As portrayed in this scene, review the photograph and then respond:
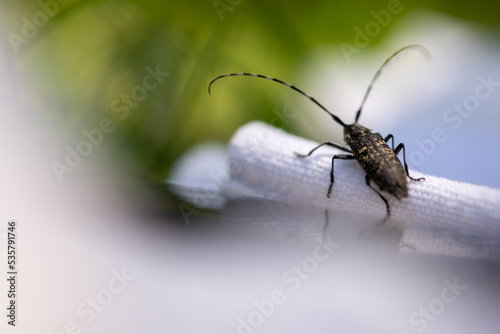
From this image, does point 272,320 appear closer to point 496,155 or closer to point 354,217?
point 354,217

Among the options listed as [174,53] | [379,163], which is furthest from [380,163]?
[174,53]

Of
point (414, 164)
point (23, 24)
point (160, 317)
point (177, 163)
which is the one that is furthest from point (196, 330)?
point (23, 24)

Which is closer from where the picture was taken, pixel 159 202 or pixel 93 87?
pixel 159 202

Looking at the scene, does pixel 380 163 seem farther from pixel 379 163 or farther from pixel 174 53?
pixel 174 53

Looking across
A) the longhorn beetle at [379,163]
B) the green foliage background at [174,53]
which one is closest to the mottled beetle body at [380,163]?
the longhorn beetle at [379,163]

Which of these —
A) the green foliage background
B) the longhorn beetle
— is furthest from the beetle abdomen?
the green foliage background

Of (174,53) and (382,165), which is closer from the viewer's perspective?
(382,165)

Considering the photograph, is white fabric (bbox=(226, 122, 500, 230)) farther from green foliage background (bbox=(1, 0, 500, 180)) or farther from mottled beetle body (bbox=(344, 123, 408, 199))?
green foliage background (bbox=(1, 0, 500, 180))
